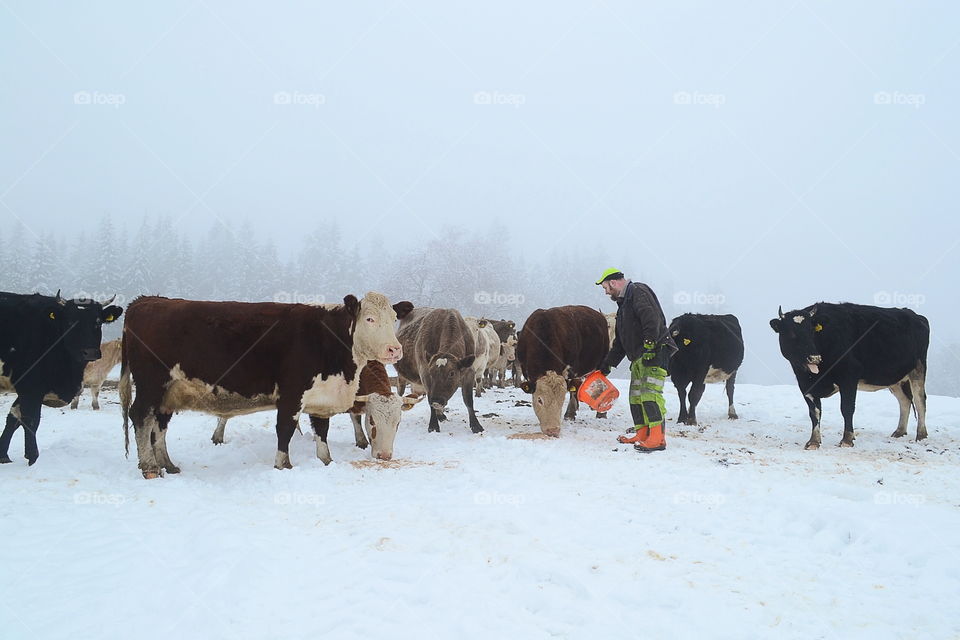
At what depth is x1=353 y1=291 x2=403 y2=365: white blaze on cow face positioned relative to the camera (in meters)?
7.55

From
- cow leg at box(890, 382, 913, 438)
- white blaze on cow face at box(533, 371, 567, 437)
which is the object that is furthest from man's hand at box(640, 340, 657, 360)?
cow leg at box(890, 382, 913, 438)

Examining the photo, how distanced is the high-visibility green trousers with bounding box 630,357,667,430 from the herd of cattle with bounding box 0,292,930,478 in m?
1.70

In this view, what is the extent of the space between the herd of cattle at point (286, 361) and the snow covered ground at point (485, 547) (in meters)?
0.80

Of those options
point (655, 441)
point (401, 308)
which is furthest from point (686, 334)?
point (401, 308)

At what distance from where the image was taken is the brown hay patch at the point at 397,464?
736 centimetres

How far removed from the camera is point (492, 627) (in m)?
3.20

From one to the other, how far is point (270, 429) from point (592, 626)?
8739 mm

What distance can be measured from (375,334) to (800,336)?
25.2 feet

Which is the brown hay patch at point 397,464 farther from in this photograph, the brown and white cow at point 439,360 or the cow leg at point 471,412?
the cow leg at point 471,412

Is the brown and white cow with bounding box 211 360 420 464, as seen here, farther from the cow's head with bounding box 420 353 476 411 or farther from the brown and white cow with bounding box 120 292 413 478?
the cow's head with bounding box 420 353 476 411

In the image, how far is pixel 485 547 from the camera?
4305 mm

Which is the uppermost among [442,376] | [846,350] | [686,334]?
[686,334]

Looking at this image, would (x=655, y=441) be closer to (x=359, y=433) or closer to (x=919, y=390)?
(x=359, y=433)

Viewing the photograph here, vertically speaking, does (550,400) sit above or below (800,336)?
below
